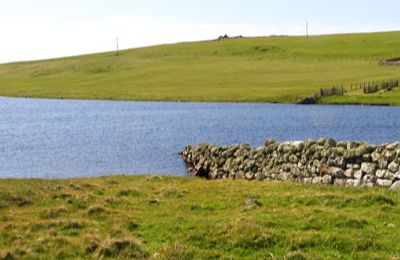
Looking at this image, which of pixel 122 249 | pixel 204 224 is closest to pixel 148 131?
pixel 204 224

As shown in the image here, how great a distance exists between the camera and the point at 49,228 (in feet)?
58.3

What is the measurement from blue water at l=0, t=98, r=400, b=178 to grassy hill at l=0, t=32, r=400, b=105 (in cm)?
1436

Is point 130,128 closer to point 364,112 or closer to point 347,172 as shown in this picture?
point 364,112

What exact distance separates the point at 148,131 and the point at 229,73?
7604 cm

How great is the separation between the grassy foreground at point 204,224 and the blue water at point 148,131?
17717 mm

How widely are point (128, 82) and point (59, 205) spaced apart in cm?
12297

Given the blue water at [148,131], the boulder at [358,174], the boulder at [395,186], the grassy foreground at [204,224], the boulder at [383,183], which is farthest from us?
the blue water at [148,131]

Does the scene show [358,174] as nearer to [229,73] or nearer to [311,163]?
[311,163]

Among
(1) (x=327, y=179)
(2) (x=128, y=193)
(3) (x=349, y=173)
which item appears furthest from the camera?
(1) (x=327, y=179)

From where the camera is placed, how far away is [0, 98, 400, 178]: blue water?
44.3 metres

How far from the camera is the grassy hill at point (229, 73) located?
366 ft

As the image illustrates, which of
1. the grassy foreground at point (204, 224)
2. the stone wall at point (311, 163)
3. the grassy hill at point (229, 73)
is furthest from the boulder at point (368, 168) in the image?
the grassy hill at point (229, 73)

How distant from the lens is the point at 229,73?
139000 mm

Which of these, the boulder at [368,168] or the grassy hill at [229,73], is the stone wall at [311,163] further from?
the grassy hill at [229,73]
